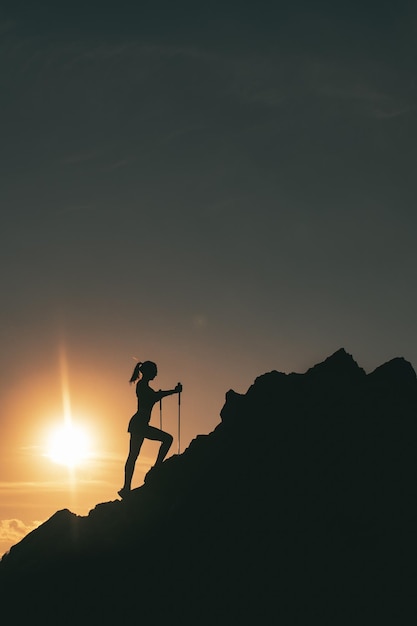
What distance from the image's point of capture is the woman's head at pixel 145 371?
2617cm

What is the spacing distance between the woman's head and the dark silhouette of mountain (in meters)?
3.12

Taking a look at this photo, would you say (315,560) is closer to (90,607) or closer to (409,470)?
(409,470)

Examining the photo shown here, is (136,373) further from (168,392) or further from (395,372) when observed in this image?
(395,372)

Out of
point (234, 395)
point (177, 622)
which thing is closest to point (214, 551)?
point (177, 622)

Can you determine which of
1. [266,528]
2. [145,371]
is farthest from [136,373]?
[266,528]

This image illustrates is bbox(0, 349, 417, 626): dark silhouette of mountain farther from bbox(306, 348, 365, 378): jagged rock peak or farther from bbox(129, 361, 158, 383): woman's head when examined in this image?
bbox(129, 361, 158, 383): woman's head

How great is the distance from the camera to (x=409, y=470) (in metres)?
25.5

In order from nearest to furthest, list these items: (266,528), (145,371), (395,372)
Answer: (266,528) → (145,371) → (395,372)

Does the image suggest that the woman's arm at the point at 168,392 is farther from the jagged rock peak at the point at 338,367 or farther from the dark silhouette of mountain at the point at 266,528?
the jagged rock peak at the point at 338,367

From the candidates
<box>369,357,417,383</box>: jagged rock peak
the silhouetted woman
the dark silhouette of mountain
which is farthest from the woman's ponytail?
<box>369,357,417,383</box>: jagged rock peak

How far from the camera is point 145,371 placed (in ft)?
85.9

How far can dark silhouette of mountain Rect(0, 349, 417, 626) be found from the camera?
2323 cm

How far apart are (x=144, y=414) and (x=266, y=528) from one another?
5.03 metres

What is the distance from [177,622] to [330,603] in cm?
409
